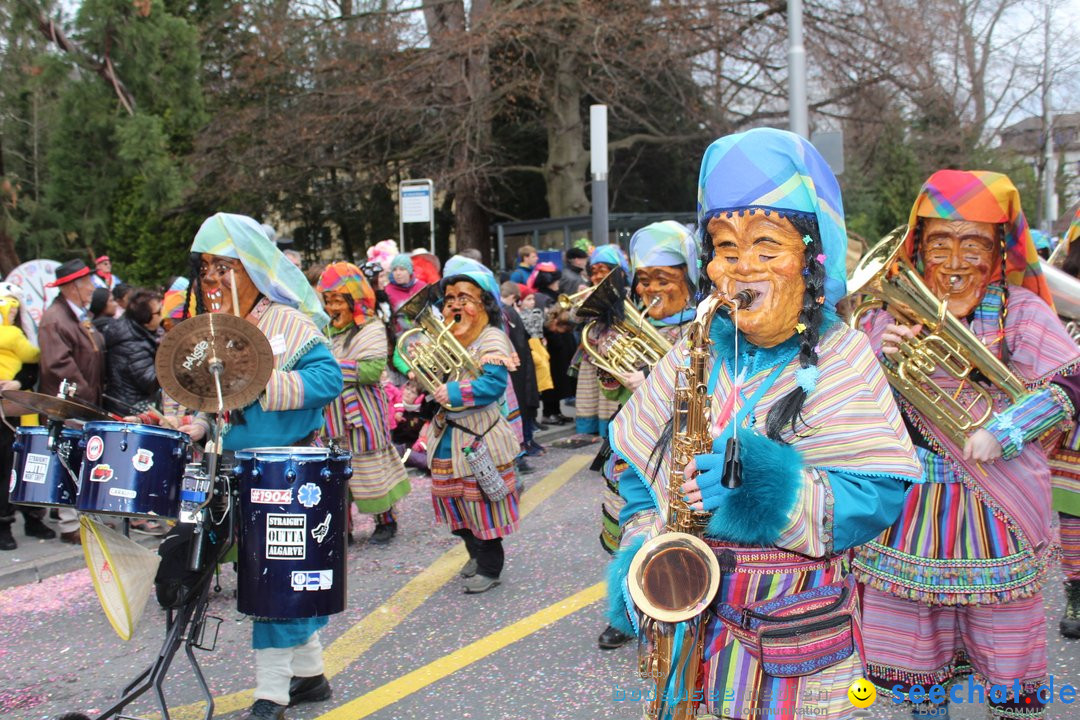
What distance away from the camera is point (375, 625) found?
521 centimetres

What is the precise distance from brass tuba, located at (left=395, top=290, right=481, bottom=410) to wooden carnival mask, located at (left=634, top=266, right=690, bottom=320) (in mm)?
1041

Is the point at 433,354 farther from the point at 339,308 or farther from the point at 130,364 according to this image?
the point at 130,364

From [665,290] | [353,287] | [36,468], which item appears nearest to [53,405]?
[36,468]

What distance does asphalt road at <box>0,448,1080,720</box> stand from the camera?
13.8ft

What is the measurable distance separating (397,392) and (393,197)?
47.6ft

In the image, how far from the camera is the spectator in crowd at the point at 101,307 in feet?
26.0

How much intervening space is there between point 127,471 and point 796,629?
2.29 metres

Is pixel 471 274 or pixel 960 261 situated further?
pixel 471 274

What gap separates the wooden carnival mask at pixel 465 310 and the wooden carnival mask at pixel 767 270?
3.26 m

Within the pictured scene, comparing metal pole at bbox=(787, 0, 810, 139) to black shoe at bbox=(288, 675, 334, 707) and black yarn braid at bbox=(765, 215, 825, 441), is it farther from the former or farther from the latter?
black yarn braid at bbox=(765, 215, 825, 441)

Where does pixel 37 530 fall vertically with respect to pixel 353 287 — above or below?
below

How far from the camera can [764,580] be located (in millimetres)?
2422

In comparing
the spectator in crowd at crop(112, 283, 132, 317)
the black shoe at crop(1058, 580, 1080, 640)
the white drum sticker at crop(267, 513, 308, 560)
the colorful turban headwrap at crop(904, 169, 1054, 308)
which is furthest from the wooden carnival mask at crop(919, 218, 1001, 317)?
the spectator in crowd at crop(112, 283, 132, 317)

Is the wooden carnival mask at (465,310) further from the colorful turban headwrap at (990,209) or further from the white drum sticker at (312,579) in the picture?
the colorful turban headwrap at (990,209)
